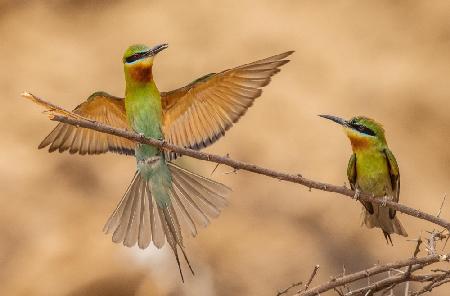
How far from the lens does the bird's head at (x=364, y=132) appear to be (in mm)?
2410

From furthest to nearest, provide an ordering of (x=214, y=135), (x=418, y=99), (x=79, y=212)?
(x=418, y=99) < (x=79, y=212) < (x=214, y=135)

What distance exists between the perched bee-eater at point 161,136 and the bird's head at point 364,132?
0.85 feet

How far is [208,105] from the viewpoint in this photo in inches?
96.7

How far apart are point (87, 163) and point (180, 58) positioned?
683mm

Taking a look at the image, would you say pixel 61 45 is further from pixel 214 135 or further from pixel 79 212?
pixel 214 135

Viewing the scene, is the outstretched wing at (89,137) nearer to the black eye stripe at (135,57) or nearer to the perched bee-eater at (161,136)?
the perched bee-eater at (161,136)

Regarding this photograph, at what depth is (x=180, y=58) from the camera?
4.38 metres

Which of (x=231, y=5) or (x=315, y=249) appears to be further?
(x=231, y=5)

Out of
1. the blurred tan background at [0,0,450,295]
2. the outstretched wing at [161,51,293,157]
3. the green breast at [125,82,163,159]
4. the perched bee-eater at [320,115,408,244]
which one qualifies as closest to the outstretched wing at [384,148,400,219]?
the perched bee-eater at [320,115,408,244]

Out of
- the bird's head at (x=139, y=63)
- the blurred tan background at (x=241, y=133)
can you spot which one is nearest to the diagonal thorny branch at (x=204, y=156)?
the bird's head at (x=139, y=63)

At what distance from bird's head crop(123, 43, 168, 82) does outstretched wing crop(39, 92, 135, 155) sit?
0.26ft

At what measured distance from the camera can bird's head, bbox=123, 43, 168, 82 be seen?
242 centimetres

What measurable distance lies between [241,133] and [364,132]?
184cm

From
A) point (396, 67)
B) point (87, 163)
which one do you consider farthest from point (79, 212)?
point (396, 67)
